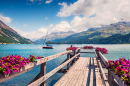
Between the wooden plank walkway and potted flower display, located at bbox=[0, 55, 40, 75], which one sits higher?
potted flower display, located at bbox=[0, 55, 40, 75]

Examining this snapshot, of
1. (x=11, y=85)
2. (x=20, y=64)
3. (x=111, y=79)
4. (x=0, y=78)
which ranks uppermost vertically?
(x=20, y=64)

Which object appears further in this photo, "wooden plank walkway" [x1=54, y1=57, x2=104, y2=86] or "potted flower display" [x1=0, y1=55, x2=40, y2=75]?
"wooden plank walkway" [x1=54, y1=57, x2=104, y2=86]

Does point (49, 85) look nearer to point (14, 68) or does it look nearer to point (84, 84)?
point (84, 84)

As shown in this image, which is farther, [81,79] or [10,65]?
[81,79]

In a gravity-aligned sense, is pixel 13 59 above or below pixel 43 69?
above

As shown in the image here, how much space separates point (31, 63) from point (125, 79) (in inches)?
135

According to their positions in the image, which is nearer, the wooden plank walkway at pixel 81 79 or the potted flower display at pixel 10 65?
the potted flower display at pixel 10 65

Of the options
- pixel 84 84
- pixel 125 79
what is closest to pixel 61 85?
pixel 84 84

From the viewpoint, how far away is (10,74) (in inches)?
140

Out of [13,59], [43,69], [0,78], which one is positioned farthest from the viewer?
[43,69]

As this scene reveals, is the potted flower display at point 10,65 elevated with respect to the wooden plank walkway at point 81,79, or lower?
elevated

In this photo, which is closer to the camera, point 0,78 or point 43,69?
point 0,78

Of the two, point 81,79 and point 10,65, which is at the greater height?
point 10,65

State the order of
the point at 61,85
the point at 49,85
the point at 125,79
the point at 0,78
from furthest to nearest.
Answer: the point at 49,85, the point at 61,85, the point at 0,78, the point at 125,79
